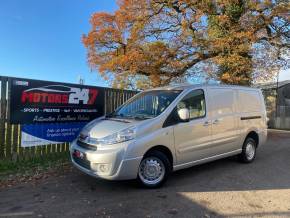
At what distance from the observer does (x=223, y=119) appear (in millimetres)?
6691

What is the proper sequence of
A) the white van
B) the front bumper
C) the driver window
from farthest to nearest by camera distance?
1. the driver window
2. the white van
3. the front bumper

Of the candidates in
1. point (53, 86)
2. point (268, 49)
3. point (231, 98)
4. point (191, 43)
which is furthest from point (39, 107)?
point (268, 49)

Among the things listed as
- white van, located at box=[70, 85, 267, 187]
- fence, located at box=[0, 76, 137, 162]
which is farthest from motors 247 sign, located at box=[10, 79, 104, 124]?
white van, located at box=[70, 85, 267, 187]

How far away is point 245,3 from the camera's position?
48.5ft

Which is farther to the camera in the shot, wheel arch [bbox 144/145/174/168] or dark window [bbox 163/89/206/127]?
dark window [bbox 163/89/206/127]

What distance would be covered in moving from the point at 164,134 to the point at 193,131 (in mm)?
814

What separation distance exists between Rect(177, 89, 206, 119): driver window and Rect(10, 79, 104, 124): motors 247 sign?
3590 millimetres

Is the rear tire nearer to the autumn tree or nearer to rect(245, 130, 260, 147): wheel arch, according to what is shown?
rect(245, 130, 260, 147): wheel arch

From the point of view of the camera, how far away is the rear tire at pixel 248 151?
7492 millimetres

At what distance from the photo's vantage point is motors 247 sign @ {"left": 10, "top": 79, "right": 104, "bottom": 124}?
7.10m

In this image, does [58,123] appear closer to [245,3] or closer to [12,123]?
[12,123]

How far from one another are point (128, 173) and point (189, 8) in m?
12.3

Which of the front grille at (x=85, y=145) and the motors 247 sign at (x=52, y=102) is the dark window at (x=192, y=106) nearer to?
the front grille at (x=85, y=145)

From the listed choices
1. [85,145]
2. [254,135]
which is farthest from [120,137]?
[254,135]
